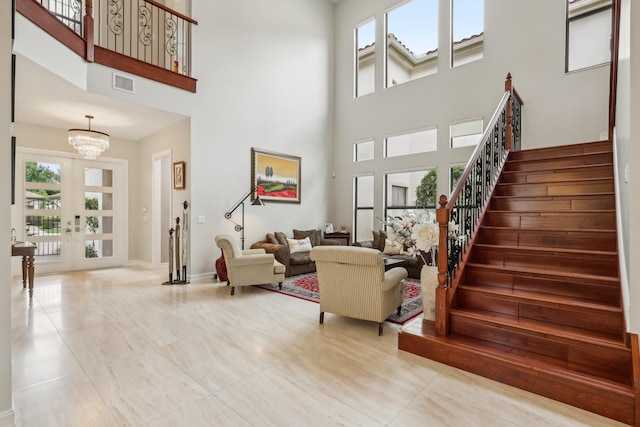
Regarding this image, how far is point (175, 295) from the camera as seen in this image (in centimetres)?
469

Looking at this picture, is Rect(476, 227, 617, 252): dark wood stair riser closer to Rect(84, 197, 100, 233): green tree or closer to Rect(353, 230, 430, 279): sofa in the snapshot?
Rect(353, 230, 430, 279): sofa

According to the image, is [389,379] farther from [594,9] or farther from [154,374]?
[594,9]

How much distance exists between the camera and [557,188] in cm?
379

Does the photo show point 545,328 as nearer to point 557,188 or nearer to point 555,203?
point 555,203

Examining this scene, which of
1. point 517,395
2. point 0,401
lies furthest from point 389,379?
point 0,401

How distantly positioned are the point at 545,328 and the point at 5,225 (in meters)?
3.66

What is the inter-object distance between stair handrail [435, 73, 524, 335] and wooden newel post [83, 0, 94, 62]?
485cm

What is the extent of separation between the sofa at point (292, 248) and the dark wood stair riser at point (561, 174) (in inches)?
143

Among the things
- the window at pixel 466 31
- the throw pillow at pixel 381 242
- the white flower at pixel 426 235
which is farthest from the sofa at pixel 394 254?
the window at pixel 466 31

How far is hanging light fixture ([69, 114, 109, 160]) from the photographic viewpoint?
509cm

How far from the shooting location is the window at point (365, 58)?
7.94 metres

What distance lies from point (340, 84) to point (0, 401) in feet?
27.4

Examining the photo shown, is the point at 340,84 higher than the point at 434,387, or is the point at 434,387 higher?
the point at 340,84

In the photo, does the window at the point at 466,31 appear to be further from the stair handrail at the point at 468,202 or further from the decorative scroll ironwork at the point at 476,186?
the decorative scroll ironwork at the point at 476,186
